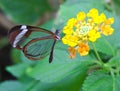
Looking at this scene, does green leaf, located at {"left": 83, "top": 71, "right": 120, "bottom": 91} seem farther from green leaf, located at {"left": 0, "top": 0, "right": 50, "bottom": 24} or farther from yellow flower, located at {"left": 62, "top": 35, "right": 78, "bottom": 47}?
green leaf, located at {"left": 0, "top": 0, "right": 50, "bottom": 24}

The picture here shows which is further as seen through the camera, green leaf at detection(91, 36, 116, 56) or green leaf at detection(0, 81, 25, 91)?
green leaf at detection(0, 81, 25, 91)

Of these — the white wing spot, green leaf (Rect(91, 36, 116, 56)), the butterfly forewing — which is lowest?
green leaf (Rect(91, 36, 116, 56))

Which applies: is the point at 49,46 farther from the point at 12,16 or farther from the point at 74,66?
the point at 12,16

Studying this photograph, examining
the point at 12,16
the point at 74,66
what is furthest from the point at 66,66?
the point at 12,16

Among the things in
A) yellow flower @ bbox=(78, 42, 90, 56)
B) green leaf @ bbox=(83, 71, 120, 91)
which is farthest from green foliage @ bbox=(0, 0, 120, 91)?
yellow flower @ bbox=(78, 42, 90, 56)

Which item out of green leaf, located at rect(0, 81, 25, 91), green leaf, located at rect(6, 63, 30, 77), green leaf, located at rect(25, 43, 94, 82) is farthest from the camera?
green leaf, located at rect(6, 63, 30, 77)

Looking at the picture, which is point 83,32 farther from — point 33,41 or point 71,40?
point 33,41
